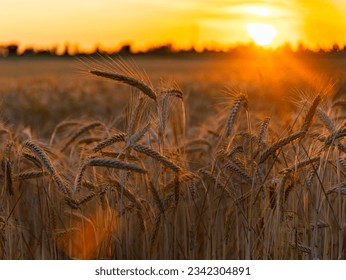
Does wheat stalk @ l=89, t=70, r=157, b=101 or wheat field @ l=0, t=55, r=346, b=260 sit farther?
wheat field @ l=0, t=55, r=346, b=260

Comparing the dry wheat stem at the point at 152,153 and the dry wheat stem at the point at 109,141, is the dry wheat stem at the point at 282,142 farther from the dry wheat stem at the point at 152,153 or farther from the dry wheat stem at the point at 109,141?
the dry wheat stem at the point at 109,141

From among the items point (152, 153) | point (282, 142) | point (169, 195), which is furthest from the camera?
point (169, 195)

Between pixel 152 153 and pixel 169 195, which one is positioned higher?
pixel 152 153

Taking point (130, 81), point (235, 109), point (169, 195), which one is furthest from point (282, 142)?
point (130, 81)

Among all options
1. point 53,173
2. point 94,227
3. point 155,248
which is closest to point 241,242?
point 155,248

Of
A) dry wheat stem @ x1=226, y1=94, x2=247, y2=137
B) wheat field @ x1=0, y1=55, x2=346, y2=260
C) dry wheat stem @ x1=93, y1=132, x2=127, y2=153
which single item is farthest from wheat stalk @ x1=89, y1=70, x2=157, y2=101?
dry wheat stem @ x1=226, y1=94, x2=247, y2=137

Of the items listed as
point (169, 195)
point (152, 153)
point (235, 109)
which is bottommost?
point (169, 195)

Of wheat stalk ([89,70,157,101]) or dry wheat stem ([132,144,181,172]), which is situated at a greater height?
wheat stalk ([89,70,157,101])

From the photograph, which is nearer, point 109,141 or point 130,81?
point 130,81

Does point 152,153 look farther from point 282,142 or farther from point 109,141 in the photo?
point 282,142

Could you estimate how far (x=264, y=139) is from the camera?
3.96m

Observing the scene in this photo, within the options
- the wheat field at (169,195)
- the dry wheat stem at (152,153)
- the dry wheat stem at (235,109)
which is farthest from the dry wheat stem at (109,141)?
the dry wheat stem at (235,109)

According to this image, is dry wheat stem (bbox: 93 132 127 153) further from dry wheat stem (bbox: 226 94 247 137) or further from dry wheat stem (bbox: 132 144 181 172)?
dry wheat stem (bbox: 226 94 247 137)
